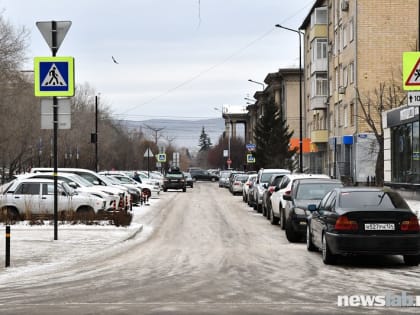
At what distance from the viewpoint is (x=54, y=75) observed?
709 inches

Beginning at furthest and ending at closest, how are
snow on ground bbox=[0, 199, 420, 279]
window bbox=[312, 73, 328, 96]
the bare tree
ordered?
window bbox=[312, 73, 328, 96]
the bare tree
snow on ground bbox=[0, 199, 420, 279]

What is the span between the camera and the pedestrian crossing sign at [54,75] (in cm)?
1800

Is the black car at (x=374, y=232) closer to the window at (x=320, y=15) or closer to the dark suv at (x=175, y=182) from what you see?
the dark suv at (x=175, y=182)

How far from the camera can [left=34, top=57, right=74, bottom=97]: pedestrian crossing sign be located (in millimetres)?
18000

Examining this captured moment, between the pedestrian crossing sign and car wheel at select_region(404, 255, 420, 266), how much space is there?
8.56m

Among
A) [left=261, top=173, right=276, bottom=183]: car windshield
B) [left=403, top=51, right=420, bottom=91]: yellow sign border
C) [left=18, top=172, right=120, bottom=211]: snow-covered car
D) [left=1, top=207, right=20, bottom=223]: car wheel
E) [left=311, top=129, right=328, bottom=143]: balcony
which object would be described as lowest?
[left=1, top=207, right=20, bottom=223]: car wheel

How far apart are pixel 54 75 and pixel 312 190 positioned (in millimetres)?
7401

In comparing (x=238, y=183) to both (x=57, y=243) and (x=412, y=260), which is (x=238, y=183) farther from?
(x=412, y=260)

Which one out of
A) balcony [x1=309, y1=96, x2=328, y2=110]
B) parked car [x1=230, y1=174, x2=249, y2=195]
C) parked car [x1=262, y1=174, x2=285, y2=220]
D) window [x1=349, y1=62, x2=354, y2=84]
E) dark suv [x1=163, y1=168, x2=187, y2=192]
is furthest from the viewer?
balcony [x1=309, y1=96, x2=328, y2=110]

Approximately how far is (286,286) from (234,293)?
42.1 inches

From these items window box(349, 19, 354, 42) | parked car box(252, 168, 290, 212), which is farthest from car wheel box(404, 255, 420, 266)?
window box(349, 19, 354, 42)

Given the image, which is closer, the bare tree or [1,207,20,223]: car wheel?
[1,207,20,223]: car wheel

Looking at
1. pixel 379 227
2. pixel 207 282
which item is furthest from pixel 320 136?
pixel 207 282

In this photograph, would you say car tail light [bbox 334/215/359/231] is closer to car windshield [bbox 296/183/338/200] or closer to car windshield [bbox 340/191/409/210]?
car windshield [bbox 340/191/409/210]
